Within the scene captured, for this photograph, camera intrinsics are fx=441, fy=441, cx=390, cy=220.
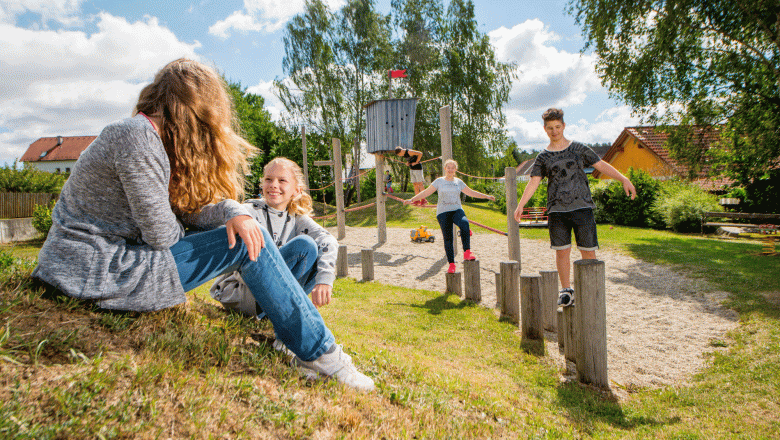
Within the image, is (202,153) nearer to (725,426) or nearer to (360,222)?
(725,426)

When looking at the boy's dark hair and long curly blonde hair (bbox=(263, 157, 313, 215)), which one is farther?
the boy's dark hair

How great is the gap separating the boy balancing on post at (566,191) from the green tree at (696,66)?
37.4ft

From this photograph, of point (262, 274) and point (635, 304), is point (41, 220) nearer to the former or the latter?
point (262, 274)

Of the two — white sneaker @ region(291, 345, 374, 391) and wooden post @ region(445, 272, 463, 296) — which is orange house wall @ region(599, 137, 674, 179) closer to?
wooden post @ region(445, 272, 463, 296)

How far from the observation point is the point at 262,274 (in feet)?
7.21

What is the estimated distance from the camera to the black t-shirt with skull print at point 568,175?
4.30 meters

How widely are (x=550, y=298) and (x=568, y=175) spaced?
142cm

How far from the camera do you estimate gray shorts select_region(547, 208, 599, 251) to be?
14.0ft

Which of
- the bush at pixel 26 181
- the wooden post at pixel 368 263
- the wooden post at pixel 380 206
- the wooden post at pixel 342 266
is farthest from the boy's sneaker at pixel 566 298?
the bush at pixel 26 181

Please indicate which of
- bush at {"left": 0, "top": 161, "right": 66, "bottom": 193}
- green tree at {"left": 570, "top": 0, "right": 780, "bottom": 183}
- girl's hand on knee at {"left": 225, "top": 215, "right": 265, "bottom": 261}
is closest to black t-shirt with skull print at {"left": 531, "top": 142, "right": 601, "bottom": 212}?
girl's hand on knee at {"left": 225, "top": 215, "right": 265, "bottom": 261}

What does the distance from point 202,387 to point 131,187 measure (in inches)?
36.5

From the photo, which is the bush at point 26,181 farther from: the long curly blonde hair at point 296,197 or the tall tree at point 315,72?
the long curly blonde hair at point 296,197

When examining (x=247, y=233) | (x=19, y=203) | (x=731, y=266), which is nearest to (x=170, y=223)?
(x=247, y=233)

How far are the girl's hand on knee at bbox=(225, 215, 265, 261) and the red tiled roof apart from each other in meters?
70.9
